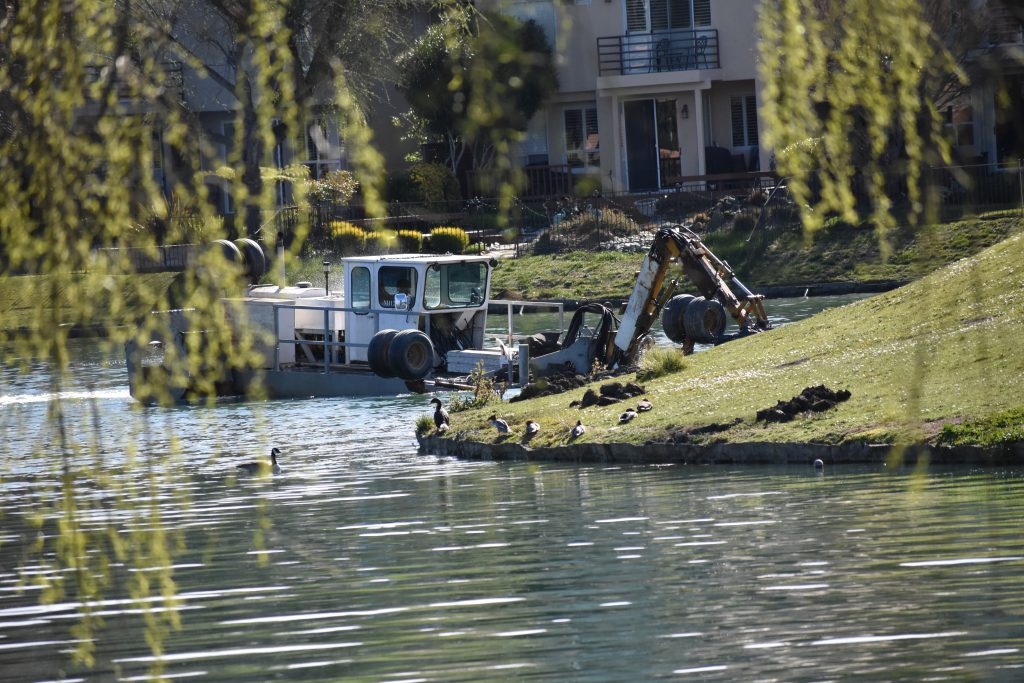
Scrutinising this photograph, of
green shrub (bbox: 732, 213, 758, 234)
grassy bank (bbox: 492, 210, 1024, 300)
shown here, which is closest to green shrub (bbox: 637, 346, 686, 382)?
grassy bank (bbox: 492, 210, 1024, 300)

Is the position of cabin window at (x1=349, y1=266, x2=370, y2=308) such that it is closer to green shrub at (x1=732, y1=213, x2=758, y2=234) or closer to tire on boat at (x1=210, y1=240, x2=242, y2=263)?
green shrub at (x1=732, y1=213, x2=758, y2=234)

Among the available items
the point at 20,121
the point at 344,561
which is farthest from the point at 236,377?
the point at 20,121

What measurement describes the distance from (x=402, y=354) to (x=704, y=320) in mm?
5407

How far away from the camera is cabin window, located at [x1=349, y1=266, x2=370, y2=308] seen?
96.4 feet

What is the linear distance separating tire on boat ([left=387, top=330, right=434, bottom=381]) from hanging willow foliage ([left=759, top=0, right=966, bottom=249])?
24514mm

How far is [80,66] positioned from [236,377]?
26.4 meters

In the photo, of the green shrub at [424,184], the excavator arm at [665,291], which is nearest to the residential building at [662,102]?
the green shrub at [424,184]

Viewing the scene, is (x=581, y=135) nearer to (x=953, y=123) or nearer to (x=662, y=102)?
(x=662, y=102)

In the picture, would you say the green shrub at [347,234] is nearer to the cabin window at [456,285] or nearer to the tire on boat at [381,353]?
the tire on boat at [381,353]

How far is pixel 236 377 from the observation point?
29.6 metres

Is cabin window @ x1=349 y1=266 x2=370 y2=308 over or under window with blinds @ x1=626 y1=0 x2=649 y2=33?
under

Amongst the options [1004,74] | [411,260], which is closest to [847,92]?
[1004,74]

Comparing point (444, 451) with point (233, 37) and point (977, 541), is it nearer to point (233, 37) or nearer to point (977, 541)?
point (977, 541)

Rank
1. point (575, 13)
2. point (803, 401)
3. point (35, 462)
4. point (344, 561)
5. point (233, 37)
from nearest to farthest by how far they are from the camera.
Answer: point (575, 13), point (233, 37), point (344, 561), point (803, 401), point (35, 462)
